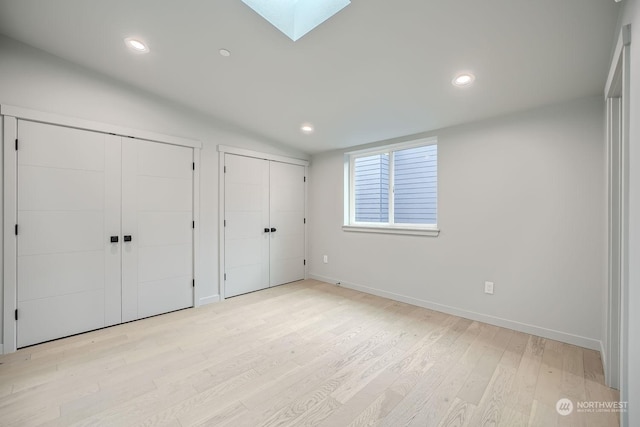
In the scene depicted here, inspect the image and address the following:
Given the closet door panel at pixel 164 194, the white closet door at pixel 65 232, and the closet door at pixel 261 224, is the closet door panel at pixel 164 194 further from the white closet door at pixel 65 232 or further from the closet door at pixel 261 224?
the closet door at pixel 261 224

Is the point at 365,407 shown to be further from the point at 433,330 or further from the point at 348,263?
the point at 348,263

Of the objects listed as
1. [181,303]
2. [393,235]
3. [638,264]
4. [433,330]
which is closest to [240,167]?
[181,303]

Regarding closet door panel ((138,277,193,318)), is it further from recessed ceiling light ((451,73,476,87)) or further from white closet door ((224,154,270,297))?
recessed ceiling light ((451,73,476,87))

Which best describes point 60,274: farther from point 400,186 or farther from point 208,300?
point 400,186

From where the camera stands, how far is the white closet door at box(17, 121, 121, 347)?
7.85 feet

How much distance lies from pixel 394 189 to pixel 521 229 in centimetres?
158

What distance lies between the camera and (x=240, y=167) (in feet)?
12.6

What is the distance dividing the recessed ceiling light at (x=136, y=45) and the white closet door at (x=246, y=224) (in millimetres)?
1507

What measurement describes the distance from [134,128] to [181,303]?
84.1 inches

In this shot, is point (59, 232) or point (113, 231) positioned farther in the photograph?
point (113, 231)

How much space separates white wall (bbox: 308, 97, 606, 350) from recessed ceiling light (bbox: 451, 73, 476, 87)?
2.53ft

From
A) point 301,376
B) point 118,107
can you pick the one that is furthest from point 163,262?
point 301,376

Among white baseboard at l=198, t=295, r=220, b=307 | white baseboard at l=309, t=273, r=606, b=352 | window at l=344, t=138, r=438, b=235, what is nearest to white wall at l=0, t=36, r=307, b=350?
white baseboard at l=198, t=295, r=220, b=307

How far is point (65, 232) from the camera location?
2568mm
